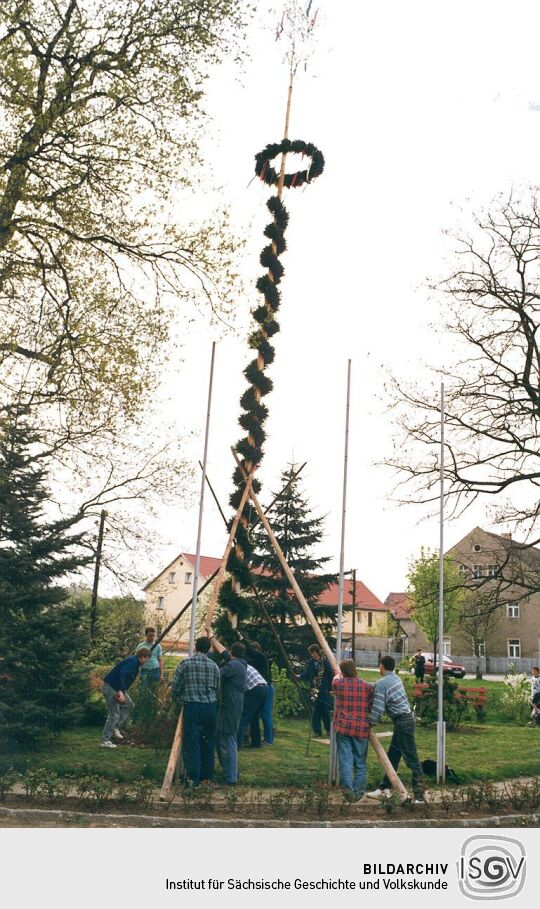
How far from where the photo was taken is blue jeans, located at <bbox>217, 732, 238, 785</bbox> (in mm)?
10477

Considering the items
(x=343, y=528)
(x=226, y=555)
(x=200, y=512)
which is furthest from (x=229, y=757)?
(x=343, y=528)

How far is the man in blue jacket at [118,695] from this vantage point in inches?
489

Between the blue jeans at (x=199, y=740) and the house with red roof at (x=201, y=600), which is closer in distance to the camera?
the blue jeans at (x=199, y=740)

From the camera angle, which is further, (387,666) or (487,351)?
(487,351)

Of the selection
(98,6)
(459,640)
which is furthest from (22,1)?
(459,640)

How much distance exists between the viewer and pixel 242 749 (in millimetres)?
13062

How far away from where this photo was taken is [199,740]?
1028cm

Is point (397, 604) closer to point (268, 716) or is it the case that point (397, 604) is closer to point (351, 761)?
point (268, 716)

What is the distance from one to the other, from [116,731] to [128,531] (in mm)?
12991

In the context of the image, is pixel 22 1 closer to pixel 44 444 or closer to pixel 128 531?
pixel 44 444

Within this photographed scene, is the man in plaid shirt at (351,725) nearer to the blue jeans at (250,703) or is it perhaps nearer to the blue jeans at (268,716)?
the blue jeans at (250,703)

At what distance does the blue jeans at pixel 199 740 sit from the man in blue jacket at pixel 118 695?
7.91ft
